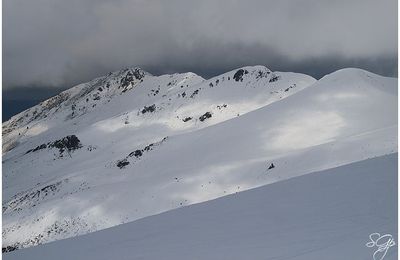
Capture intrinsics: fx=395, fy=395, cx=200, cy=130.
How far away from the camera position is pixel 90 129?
537ft

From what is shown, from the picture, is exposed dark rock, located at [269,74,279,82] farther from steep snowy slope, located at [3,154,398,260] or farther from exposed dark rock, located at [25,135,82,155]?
steep snowy slope, located at [3,154,398,260]

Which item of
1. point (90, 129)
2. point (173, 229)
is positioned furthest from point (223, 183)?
point (90, 129)

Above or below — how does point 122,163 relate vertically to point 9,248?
below

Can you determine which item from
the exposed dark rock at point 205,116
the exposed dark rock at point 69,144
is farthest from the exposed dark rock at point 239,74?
the exposed dark rock at point 69,144

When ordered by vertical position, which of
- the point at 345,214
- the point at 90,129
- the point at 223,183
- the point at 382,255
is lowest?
the point at 90,129

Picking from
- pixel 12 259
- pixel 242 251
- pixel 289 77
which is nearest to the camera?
pixel 242 251

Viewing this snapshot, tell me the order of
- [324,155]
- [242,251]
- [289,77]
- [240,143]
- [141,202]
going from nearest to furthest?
[242,251], [324,155], [141,202], [240,143], [289,77]

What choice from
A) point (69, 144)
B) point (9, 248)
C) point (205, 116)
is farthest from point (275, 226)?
point (69, 144)

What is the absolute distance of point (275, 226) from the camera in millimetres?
11391

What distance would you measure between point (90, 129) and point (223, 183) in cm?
12508

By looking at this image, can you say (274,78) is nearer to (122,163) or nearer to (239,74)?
(239,74)

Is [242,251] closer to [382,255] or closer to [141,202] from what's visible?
[382,255]

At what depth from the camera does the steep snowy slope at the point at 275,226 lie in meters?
9.52

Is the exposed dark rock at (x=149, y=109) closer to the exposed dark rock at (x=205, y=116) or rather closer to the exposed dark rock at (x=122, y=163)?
the exposed dark rock at (x=205, y=116)
